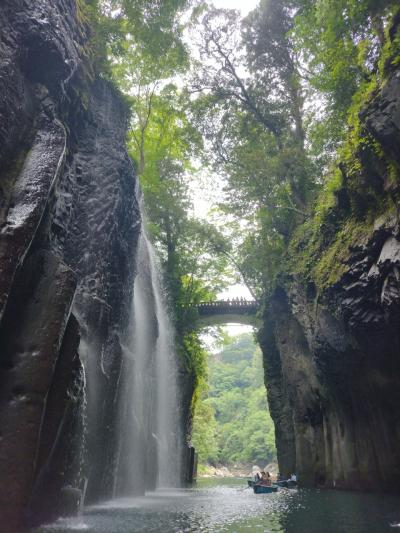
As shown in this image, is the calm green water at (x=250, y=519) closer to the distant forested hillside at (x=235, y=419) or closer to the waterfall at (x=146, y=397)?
the waterfall at (x=146, y=397)

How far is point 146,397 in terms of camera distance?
18547 millimetres

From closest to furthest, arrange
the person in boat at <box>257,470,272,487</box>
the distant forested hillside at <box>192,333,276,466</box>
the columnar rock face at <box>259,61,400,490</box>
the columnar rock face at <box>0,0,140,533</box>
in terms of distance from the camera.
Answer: the columnar rock face at <box>0,0,140,533</box> < the columnar rock face at <box>259,61,400,490</box> < the person in boat at <box>257,470,272,487</box> < the distant forested hillside at <box>192,333,276,466</box>

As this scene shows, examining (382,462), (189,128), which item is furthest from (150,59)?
(382,462)

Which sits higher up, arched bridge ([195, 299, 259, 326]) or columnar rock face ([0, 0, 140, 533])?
arched bridge ([195, 299, 259, 326])

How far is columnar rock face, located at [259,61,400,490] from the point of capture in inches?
418

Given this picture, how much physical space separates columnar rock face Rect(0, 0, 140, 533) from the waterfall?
2585 millimetres

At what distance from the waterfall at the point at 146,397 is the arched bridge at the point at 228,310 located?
5.18 metres

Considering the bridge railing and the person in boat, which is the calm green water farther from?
the bridge railing

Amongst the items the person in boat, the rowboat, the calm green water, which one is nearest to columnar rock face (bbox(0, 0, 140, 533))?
the calm green water

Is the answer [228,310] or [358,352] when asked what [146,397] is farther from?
[228,310]

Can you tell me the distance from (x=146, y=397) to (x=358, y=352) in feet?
32.4

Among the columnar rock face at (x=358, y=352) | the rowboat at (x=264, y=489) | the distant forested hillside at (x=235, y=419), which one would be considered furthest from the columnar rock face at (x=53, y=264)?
the distant forested hillside at (x=235, y=419)

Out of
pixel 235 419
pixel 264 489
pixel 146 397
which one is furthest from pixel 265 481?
pixel 235 419

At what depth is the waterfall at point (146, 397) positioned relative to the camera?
14.4 meters
